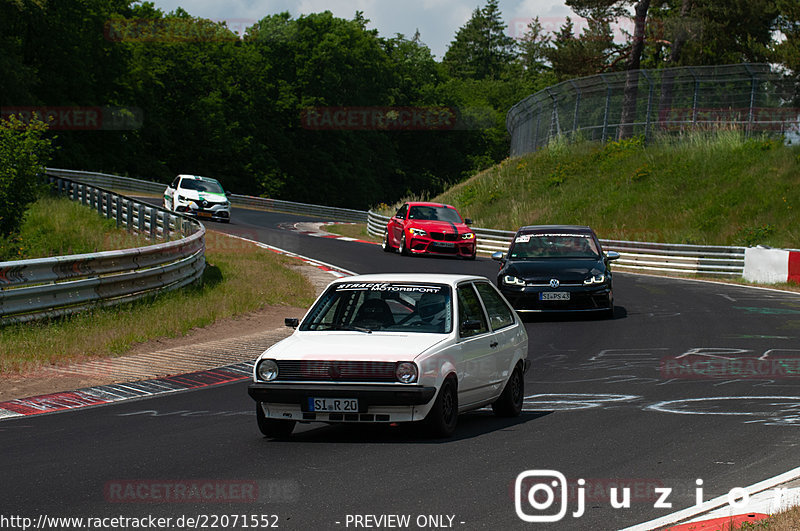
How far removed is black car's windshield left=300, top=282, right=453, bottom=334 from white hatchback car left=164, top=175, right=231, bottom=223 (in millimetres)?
33349

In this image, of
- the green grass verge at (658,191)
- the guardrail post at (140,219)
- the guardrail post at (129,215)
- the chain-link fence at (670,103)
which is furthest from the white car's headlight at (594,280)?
the chain-link fence at (670,103)

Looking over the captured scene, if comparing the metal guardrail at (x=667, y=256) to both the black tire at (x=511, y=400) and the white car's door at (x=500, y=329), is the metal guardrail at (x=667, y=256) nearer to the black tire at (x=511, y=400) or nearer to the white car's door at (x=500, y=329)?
the white car's door at (x=500, y=329)

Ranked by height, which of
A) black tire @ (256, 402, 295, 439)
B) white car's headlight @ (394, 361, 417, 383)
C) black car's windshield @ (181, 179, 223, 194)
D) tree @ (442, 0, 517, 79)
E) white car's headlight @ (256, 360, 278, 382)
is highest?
tree @ (442, 0, 517, 79)

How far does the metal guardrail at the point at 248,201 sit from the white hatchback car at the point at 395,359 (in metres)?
53.6

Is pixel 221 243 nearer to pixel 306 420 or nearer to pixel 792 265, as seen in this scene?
pixel 792 265

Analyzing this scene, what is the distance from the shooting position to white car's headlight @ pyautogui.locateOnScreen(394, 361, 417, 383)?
26.6ft

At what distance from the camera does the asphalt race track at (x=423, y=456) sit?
244 inches

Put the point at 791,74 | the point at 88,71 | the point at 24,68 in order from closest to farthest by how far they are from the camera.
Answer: the point at 791,74, the point at 24,68, the point at 88,71

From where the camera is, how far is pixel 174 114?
8856cm

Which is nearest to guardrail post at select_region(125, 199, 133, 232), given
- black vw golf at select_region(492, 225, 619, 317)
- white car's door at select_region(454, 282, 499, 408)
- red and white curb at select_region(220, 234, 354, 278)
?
red and white curb at select_region(220, 234, 354, 278)

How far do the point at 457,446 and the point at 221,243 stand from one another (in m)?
25.2

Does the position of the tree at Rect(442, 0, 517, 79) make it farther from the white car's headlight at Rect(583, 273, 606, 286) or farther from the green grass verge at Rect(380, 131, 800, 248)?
the white car's headlight at Rect(583, 273, 606, 286)

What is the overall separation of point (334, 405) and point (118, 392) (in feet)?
13.7

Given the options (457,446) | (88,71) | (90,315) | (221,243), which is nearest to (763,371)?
(457,446)
